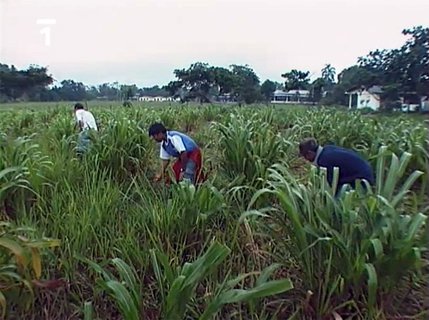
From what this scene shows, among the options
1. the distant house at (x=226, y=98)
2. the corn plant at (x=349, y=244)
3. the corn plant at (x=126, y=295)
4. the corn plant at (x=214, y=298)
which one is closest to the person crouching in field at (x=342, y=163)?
the corn plant at (x=349, y=244)

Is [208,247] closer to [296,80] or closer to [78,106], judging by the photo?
[296,80]

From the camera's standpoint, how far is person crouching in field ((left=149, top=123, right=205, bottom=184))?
2.70 m

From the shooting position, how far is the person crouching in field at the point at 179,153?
8.86 feet

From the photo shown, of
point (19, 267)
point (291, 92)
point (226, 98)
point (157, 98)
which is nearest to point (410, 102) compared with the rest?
point (291, 92)

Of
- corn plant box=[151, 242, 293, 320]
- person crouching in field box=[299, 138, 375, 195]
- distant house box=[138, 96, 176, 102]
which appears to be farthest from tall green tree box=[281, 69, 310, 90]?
corn plant box=[151, 242, 293, 320]

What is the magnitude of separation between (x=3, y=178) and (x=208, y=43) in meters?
1.93

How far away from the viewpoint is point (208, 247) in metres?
1.67

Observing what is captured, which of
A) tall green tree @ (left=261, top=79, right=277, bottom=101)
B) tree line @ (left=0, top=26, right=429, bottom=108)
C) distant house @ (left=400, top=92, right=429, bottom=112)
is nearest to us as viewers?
distant house @ (left=400, top=92, right=429, bottom=112)

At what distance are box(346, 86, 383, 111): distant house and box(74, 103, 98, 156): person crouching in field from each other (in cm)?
215

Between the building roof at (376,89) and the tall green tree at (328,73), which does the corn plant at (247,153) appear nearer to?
the building roof at (376,89)

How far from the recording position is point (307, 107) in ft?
14.0

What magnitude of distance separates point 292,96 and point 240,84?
1.99ft

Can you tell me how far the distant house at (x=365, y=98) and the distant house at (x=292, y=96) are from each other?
483 millimetres

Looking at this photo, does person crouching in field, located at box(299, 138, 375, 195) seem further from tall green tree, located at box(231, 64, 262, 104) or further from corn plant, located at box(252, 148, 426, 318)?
tall green tree, located at box(231, 64, 262, 104)
